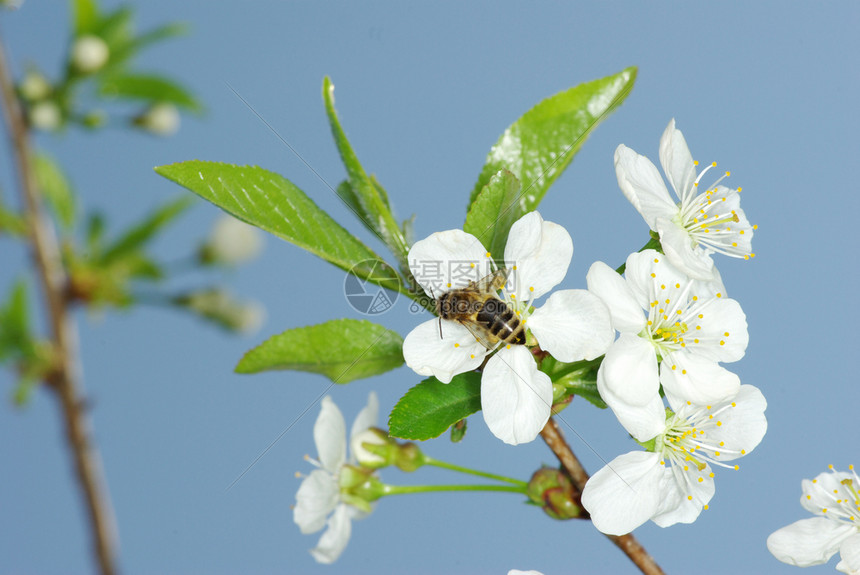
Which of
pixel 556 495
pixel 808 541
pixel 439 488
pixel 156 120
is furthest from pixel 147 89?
pixel 808 541

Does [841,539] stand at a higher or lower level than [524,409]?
lower

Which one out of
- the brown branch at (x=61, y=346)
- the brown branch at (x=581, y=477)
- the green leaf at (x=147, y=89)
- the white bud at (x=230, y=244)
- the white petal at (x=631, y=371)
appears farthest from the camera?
the white bud at (x=230, y=244)

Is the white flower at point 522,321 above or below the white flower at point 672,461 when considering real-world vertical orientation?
above

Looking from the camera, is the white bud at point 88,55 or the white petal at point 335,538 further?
the white bud at point 88,55

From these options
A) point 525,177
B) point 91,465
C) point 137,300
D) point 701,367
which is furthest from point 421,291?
point 137,300

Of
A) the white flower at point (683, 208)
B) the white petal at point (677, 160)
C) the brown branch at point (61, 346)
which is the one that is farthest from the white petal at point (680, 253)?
the brown branch at point (61, 346)

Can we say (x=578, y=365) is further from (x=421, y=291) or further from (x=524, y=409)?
(x=421, y=291)

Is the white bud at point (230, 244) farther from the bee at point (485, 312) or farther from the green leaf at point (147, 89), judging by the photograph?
the bee at point (485, 312)

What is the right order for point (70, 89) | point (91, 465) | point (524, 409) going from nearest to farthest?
point (524, 409) < point (91, 465) < point (70, 89)

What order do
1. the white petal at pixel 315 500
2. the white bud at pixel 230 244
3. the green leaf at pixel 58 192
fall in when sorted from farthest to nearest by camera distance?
the white bud at pixel 230 244
the green leaf at pixel 58 192
the white petal at pixel 315 500
